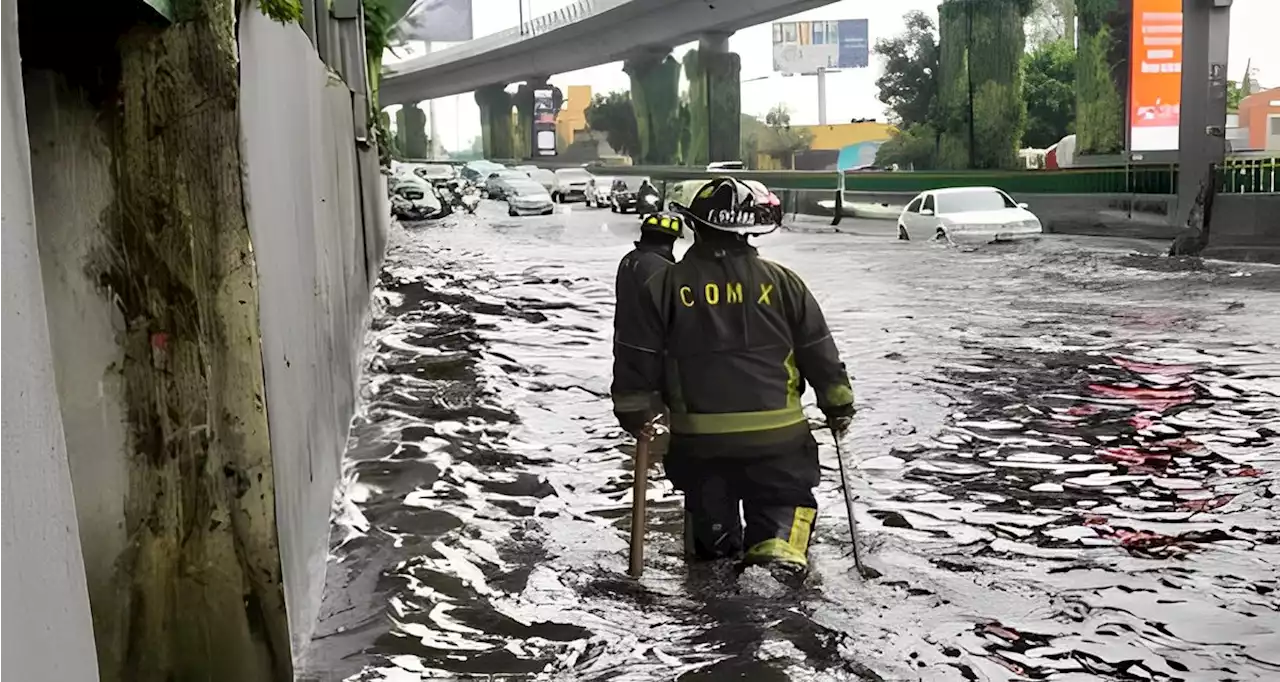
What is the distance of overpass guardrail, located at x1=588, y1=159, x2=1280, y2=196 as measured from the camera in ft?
67.2

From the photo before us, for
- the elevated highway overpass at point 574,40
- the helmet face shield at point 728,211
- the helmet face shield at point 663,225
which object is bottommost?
the helmet face shield at point 663,225

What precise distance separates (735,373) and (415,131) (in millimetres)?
73585

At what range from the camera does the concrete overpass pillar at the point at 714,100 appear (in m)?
47.0

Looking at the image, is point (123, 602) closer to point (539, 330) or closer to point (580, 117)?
point (539, 330)

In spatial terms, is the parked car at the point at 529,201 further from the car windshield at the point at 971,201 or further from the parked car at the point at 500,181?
the car windshield at the point at 971,201

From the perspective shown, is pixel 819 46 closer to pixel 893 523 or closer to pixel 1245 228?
pixel 1245 228

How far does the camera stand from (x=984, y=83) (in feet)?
123

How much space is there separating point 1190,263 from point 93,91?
62.8 feet

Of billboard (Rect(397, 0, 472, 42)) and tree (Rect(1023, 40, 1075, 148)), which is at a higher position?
billboard (Rect(397, 0, 472, 42))

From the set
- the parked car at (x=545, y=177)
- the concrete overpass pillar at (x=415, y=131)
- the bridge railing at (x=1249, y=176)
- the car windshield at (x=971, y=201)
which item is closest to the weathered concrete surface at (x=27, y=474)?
the bridge railing at (x=1249, y=176)

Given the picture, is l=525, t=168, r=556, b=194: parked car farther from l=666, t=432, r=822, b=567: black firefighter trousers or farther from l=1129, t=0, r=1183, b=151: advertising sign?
l=666, t=432, r=822, b=567: black firefighter trousers

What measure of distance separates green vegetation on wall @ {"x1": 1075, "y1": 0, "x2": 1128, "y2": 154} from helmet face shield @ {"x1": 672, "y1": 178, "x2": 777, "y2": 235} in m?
26.5

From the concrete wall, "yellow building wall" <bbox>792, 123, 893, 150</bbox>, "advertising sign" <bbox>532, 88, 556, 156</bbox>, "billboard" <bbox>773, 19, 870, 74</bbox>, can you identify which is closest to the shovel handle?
the concrete wall

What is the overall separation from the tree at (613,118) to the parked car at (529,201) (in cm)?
2228
